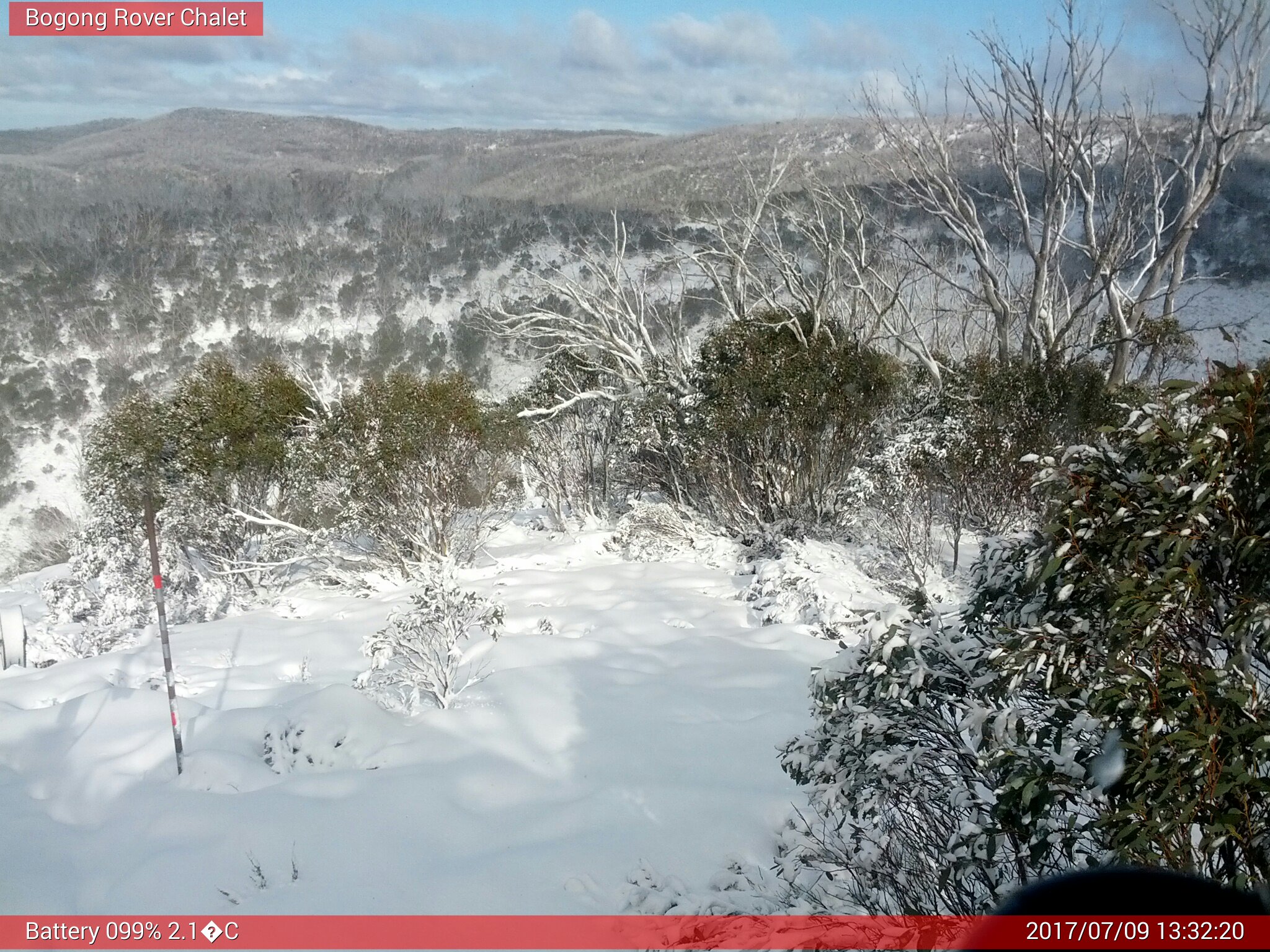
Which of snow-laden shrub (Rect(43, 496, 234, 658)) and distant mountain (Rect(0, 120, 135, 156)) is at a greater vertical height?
distant mountain (Rect(0, 120, 135, 156))

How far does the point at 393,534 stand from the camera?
1021cm

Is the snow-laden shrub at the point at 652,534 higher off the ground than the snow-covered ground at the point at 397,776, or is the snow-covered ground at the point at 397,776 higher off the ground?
the snow-covered ground at the point at 397,776

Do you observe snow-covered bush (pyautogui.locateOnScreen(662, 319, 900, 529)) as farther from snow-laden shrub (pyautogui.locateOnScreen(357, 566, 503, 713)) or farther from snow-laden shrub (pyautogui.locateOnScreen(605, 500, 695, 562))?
snow-laden shrub (pyautogui.locateOnScreen(357, 566, 503, 713))

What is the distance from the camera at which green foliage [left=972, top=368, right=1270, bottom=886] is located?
6.08 feet

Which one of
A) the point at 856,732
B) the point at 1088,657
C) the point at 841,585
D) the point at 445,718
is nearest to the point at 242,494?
the point at 445,718

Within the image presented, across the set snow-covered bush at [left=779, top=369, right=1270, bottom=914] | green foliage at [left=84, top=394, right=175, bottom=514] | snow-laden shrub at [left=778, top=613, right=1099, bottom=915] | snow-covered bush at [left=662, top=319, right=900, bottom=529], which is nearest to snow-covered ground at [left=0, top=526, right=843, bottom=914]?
snow-laden shrub at [left=778, top=613, right=1099, bottom=915]

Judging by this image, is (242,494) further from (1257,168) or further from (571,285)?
(1257,168)

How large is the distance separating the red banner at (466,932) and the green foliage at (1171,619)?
0.99 meters

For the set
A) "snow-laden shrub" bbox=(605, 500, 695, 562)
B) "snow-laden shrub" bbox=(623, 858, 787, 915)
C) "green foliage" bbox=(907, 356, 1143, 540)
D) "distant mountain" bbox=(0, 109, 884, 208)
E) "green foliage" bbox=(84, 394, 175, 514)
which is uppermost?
"distant mountain" bbox=(0, 109, 884, 208)

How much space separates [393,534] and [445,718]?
5267 mm

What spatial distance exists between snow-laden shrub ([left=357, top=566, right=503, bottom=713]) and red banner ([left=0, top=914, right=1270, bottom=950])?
251 centimetres

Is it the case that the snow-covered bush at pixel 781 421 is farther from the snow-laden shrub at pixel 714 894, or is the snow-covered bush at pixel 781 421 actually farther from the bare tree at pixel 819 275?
the snow-laden shrub at pixel 714 894

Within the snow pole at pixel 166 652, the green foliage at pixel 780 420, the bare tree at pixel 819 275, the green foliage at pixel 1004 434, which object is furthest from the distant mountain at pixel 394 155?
the snow pole at pixel 166 652

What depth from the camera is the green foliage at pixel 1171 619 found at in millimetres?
1853
